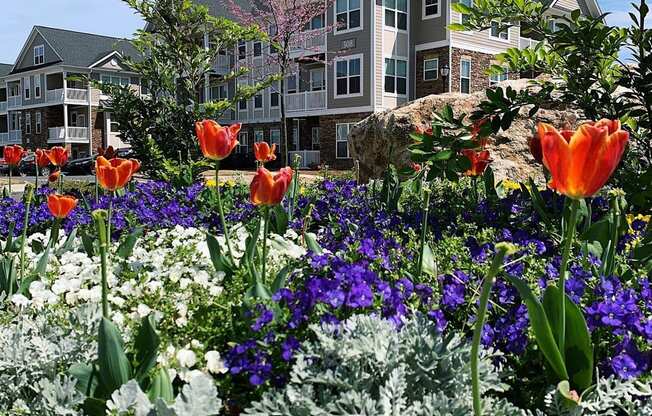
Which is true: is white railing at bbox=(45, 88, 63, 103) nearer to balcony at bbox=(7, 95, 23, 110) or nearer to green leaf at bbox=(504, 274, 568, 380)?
balcony at bbox=(7, 95, 23, 110)

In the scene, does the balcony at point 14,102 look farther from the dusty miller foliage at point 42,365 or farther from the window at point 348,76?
the dusty miller foliage at point 42,365

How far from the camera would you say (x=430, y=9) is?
2925cm

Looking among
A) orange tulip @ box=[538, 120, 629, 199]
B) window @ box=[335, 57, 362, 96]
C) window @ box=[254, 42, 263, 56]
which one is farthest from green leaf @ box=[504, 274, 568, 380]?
window @ box=[254, 42, 263, 56]

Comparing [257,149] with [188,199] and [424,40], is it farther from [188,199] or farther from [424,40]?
[424,40]

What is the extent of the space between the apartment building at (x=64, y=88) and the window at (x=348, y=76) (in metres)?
21.2

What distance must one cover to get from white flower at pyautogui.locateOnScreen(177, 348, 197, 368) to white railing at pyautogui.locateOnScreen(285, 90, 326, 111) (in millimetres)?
30027

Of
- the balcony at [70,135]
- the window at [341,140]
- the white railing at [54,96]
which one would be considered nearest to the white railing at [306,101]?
the window at [341,140]

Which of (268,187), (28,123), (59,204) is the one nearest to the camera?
(268,187)

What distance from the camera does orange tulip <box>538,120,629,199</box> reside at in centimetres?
164

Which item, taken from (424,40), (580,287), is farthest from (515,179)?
(424,40)

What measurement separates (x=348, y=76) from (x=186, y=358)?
95.5 ft

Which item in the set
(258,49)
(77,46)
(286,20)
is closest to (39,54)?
(77,46)

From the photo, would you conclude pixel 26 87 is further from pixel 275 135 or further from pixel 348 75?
pixel 348 75

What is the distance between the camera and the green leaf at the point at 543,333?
5.42 ft
